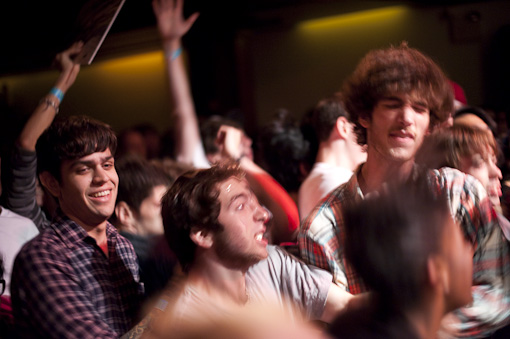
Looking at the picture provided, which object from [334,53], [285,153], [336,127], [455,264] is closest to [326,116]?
[336,127]

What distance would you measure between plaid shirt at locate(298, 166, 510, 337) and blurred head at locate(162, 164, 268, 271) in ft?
0.63

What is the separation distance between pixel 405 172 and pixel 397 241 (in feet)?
1.53

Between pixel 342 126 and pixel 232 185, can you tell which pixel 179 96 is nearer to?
pixel 232 185

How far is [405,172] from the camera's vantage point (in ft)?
4.32

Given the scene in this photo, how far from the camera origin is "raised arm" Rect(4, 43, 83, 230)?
64.4 inches

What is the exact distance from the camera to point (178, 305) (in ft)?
4.29

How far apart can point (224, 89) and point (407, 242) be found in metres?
5.03

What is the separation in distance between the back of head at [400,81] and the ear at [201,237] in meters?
0.64

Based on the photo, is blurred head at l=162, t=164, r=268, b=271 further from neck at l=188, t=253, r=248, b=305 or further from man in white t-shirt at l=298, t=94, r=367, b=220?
man in white t-shirt at l=298, t=94, r=367, b=220

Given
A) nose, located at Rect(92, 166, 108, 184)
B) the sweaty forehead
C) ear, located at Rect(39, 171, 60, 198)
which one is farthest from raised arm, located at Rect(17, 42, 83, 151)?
the sweaty forehead

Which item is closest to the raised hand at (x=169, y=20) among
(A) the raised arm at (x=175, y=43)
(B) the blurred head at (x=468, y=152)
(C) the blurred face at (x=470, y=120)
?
(A) the raised arm at (x=175, y=43)

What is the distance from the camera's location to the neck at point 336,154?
2.44 metres

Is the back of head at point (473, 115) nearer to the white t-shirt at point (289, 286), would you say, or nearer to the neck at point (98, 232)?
the white t-shirt at point (289, 286)

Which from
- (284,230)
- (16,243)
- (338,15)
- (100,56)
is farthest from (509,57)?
(16,243)
